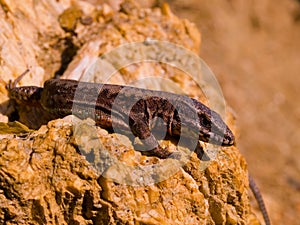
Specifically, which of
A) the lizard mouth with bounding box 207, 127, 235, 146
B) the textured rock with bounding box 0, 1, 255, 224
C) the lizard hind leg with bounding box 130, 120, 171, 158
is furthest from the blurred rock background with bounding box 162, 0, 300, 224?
the lizard hind leg with bounding box 130, 120, 171, 158

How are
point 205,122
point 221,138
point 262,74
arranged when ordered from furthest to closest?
1. point 262,74
2. point 205,122
3. point 221,138

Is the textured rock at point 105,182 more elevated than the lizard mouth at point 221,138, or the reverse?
the lizard mouth at point 221,138

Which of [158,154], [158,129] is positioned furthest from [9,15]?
[158,154]

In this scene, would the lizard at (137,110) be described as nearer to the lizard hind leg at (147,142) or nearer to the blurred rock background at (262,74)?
the lizard hind leg at (147,142)

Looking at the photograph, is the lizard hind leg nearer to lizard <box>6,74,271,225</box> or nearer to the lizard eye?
lizard <box>6,74,271,225</box>

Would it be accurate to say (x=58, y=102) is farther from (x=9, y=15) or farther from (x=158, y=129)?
(x=9, y=15)

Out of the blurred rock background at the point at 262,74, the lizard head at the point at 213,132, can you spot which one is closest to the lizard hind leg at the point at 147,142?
the lizard head at the point at 213,132

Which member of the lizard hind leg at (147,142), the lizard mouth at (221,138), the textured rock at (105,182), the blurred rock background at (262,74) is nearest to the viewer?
the textured rock at (105,182)

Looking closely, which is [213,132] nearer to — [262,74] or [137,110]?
[137,110]

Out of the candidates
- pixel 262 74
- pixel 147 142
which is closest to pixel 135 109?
pixel 147 142
